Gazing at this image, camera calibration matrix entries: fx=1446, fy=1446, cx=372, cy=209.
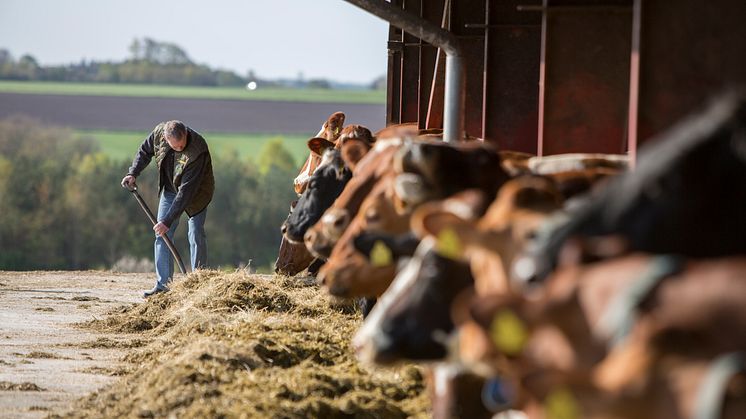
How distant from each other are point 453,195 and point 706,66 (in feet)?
Result: 4.16

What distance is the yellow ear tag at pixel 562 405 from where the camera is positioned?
347 cm

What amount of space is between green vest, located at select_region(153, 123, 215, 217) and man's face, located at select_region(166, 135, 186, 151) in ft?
0.29

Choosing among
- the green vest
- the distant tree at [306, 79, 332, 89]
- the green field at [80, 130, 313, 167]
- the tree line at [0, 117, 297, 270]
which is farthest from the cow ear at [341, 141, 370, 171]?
the distant tree at [306, 79, 332, 89]

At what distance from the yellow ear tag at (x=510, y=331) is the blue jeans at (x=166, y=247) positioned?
39.0 feet

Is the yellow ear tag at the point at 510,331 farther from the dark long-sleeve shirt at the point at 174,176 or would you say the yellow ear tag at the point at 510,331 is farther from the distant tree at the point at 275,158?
the distant tree at the point at 275,158

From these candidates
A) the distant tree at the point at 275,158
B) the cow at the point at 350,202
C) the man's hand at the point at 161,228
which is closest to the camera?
the cow at the point at 350,202

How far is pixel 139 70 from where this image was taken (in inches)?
4579

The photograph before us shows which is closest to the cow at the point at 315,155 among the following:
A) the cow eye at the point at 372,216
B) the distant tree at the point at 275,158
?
the cow eye at the point at 372,216

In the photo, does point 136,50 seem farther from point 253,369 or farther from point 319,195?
point 253,369

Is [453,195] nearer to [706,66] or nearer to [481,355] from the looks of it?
[706,66]

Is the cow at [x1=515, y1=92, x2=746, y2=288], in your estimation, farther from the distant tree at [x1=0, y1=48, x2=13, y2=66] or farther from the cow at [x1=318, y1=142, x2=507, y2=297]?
the distant tree at [x1=0, y1=48, x2=13, y2=66]

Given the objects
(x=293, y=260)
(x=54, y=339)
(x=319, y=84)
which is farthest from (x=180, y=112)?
(x=54, y=339)

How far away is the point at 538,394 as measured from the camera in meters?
3.68

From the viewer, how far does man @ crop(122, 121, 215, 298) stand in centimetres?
1555
